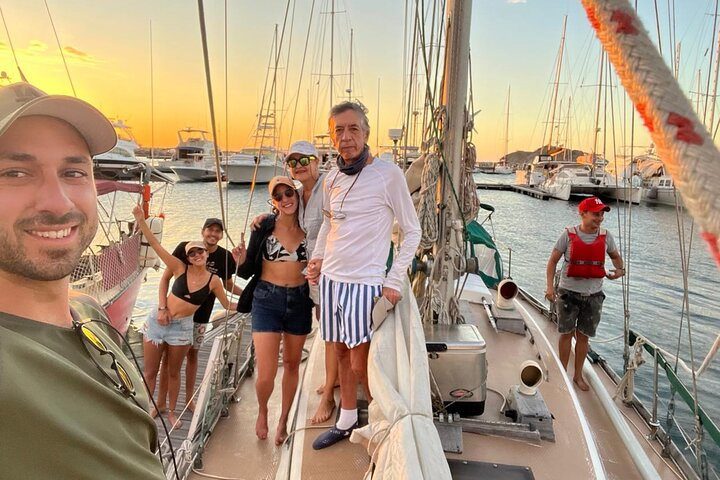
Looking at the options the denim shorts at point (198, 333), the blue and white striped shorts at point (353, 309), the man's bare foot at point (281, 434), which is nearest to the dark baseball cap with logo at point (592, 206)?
the blue and white striped shorts at point (353, 309)

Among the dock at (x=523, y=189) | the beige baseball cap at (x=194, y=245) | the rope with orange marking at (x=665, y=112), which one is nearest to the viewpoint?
the rope with orange marking at (x=665, y=112)

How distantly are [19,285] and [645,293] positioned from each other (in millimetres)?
14465

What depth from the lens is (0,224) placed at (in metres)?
0.78

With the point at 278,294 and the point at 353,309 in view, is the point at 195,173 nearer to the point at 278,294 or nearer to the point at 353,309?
the point at 278,294

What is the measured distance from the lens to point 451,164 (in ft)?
9.11

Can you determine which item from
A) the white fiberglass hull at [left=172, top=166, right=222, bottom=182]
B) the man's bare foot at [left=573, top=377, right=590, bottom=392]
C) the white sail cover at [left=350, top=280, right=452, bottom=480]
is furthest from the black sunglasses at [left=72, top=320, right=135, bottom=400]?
the white fiberglass hull at [left=172, top=166, right=222, bottom=182]

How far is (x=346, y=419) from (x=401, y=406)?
75cm

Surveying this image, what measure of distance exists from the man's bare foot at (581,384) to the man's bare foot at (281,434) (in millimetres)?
2529

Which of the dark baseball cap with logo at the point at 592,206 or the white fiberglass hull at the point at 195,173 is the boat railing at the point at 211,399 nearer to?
the dark baseball cap with logo at the point at 592,206

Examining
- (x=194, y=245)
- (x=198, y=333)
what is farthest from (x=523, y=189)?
(x=194, y=245)

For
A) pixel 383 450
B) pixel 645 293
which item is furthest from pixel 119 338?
pixel 645 293

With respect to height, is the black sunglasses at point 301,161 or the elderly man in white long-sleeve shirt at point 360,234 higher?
the black sunglasses at point 301,161

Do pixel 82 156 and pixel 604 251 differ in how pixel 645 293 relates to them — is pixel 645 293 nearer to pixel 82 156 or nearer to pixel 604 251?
pixel 604 251

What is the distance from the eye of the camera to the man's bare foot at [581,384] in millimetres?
3468
